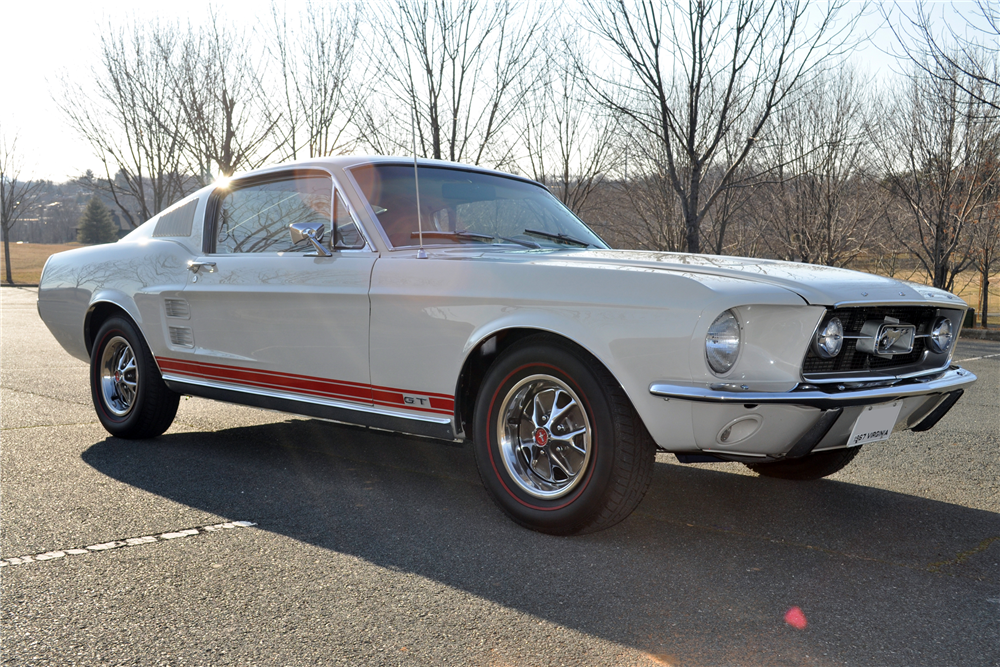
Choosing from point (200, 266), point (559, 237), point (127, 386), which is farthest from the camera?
point (127, 386)

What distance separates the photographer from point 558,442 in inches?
131

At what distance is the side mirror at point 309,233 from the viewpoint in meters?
3.99

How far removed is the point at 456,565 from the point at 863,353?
173 cm

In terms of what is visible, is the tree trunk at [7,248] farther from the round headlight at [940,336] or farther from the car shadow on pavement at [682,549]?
the round headlight at [940,336]

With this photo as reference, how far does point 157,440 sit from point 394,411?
85.0 inches

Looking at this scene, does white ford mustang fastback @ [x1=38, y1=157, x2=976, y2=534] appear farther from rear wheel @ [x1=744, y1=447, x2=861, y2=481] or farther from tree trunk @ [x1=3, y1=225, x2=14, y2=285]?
tree trunk @ [x1=3, y1=225, x2=14, y2=285]

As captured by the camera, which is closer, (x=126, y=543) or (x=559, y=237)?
(x=126, y=543)

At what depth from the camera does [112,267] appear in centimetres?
532

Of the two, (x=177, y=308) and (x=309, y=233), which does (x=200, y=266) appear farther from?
(x=309, y=233)

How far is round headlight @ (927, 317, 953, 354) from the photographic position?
137 inches

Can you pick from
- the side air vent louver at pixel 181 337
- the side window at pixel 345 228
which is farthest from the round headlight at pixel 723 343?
the side air vent louver at pixel 181 337

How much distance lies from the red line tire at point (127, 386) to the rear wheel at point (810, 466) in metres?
3.41

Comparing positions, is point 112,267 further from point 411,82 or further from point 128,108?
point 128,108

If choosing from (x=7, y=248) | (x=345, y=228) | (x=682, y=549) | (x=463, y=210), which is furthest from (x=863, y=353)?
(x=7, y=248)
